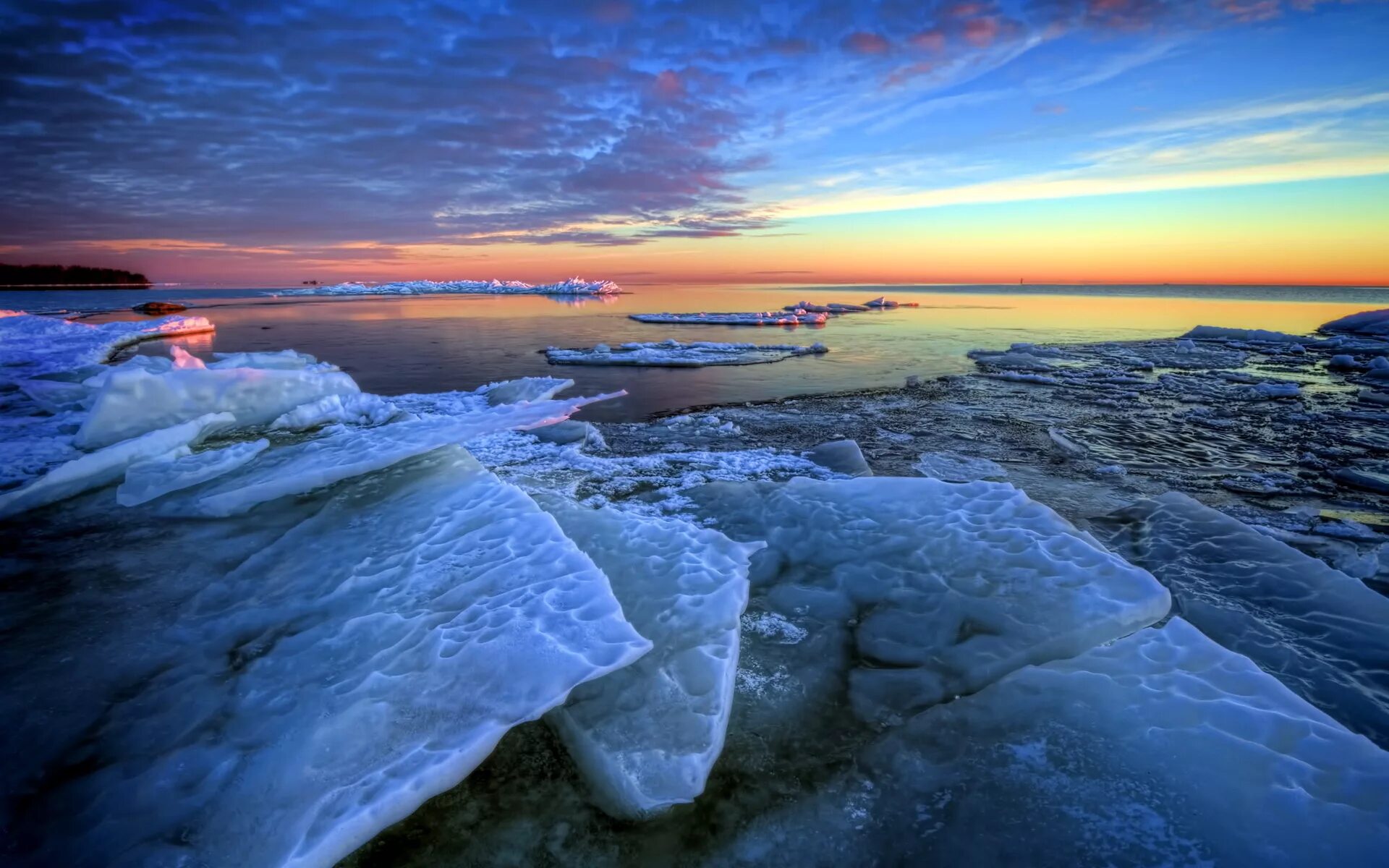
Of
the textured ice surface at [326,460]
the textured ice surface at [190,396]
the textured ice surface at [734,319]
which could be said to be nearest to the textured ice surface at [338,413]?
the textured ice surface at [190,396]

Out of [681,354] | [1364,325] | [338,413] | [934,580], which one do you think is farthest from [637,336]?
[1364,325]

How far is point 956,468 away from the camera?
20.5 ft

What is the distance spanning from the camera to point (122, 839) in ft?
6.32

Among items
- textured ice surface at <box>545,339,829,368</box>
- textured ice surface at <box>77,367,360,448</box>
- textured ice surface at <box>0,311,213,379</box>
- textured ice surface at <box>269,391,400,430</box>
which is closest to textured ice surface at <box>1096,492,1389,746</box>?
textured ice surface at <box>269,391,400,430</box>

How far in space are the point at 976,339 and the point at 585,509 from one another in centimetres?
1904

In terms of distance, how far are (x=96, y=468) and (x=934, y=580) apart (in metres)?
6.85

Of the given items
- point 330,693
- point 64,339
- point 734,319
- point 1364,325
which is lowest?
point 1364,325

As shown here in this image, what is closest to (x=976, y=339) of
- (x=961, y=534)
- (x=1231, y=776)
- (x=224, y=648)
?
(x=961, y=534)

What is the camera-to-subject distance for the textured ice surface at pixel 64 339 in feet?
38.3

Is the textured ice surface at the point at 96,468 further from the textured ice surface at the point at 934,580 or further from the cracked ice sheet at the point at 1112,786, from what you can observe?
the cracked ice sheet at the point at 1112,786

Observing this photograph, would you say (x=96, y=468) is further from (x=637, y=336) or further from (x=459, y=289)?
(x=459, y=289)

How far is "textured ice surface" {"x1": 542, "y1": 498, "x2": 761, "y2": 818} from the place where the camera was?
224cm

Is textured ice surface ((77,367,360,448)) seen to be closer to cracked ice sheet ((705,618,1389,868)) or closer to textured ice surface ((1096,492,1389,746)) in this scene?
cracked ice sheet ((705,618,1389,868))

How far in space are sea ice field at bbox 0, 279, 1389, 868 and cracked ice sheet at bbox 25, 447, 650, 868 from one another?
0.01 m
